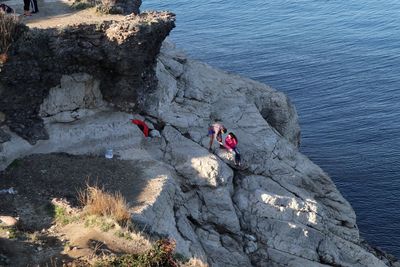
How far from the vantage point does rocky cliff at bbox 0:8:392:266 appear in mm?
28438

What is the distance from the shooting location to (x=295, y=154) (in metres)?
36.0

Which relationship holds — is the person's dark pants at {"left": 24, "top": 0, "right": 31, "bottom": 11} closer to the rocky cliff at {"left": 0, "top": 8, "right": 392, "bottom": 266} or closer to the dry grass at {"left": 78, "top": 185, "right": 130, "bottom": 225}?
the rocky cliff at {"left": 0, "top": 8, "right": 392, "bottom": 266}

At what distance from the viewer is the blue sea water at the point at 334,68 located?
48.3 m

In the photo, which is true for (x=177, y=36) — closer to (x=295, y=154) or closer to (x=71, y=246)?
(x=295, y=154)

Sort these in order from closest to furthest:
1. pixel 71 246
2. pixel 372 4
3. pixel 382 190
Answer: pixel 71 246 → pixel 382 190 → pixel 372 4

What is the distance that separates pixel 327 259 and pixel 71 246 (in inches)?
632

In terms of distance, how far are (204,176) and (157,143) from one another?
3.74 meters

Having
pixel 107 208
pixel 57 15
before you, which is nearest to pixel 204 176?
pixel 107 208

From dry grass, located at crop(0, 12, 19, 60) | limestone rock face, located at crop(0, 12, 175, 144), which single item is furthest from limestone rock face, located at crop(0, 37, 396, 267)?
dry grass, located at crop(0, 12, 19, 60)

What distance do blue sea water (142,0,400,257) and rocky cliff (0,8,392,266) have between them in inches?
568

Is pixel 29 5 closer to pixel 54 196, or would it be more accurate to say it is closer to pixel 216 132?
pixel 216 132

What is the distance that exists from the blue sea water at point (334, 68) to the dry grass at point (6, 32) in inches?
1184


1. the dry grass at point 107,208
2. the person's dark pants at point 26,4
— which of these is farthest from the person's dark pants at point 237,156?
the person's dark pants at point 26,4

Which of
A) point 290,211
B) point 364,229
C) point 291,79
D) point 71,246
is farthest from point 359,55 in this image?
point 71,246
